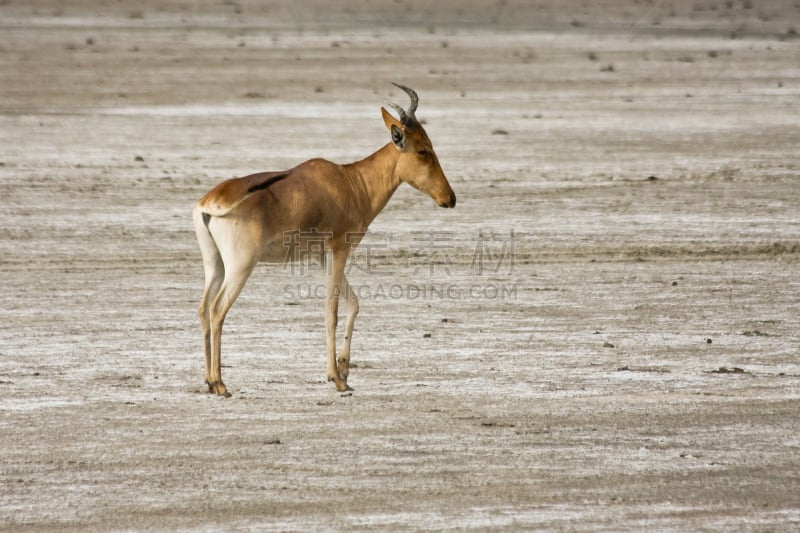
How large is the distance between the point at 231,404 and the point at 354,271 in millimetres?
5235

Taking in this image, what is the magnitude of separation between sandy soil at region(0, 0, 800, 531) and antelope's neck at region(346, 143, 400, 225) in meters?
1.33

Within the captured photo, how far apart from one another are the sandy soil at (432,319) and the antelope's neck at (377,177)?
1.33 m

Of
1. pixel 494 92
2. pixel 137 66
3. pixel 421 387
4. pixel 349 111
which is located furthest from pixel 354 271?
pixel 137 66

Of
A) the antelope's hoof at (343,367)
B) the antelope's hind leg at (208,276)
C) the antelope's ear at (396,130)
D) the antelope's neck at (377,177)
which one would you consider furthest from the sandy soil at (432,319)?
the antelope's ear at (396,130)

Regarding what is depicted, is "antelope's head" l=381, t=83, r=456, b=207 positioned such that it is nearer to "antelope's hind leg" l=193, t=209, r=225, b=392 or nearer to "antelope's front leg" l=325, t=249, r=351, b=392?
"antelope's front leg" l=325, t=249, r=351, b=392

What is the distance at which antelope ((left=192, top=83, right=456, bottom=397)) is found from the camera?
406 inches

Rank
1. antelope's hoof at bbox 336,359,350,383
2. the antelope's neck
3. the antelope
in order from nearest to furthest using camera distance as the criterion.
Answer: the antelope < antelope's hoof at bbox 336,359,350,383 < the antelope's neck

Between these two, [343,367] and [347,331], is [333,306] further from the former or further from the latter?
[343,367]

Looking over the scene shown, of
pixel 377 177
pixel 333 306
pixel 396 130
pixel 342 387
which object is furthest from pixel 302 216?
pixel 342 387

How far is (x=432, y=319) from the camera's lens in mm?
13312

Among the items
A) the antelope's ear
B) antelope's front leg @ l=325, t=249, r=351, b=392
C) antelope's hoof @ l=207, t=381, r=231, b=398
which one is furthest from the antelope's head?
antelope's hoof @ l=207, t=381, r=231, b=398

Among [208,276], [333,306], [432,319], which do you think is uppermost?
[208,276]

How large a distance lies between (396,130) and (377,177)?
461 mm

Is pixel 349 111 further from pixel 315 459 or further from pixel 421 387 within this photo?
pixel 315 459
